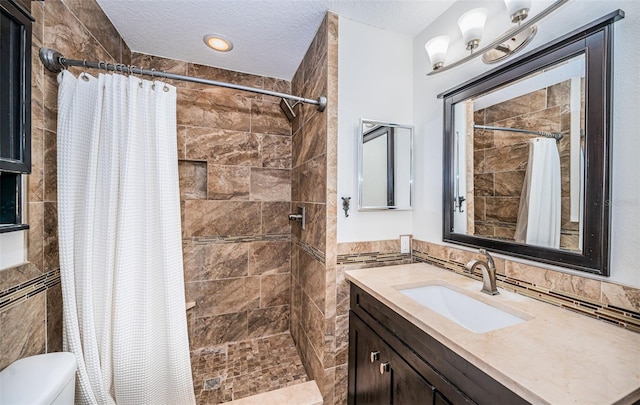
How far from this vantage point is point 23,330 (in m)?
0.95

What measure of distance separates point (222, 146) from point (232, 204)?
0.51 metres

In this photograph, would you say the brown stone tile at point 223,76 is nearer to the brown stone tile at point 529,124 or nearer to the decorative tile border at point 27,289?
the decorative tile border at point 27,289

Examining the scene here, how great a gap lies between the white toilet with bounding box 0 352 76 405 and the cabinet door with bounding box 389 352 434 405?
1.20m

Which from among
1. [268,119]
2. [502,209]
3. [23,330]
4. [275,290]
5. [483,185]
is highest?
[268,119]

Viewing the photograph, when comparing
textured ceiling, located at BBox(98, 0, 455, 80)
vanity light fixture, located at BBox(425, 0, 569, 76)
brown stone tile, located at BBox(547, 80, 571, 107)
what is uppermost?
textured ceiling, located at BBox(98, 0, 455, 80)

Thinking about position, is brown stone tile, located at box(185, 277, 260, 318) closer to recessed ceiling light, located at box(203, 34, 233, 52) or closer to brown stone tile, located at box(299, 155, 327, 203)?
brown stone tile, located at box(299, 155, 327, 203)

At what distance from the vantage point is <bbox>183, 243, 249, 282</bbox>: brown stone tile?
6.67ft

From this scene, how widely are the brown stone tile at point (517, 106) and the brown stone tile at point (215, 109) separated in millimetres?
1792

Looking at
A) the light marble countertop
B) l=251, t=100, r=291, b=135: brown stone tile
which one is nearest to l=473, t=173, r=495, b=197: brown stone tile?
the light marble countertop

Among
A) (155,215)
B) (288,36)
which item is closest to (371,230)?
(155,215)

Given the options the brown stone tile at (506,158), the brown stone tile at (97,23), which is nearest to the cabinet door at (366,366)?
the brown stone tile at (506,158)

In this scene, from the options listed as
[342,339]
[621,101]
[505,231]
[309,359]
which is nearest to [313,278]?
[342,339]

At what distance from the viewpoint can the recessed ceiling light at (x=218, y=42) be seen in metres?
1.66

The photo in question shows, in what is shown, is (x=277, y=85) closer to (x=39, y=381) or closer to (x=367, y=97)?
(x=367, y=97)
